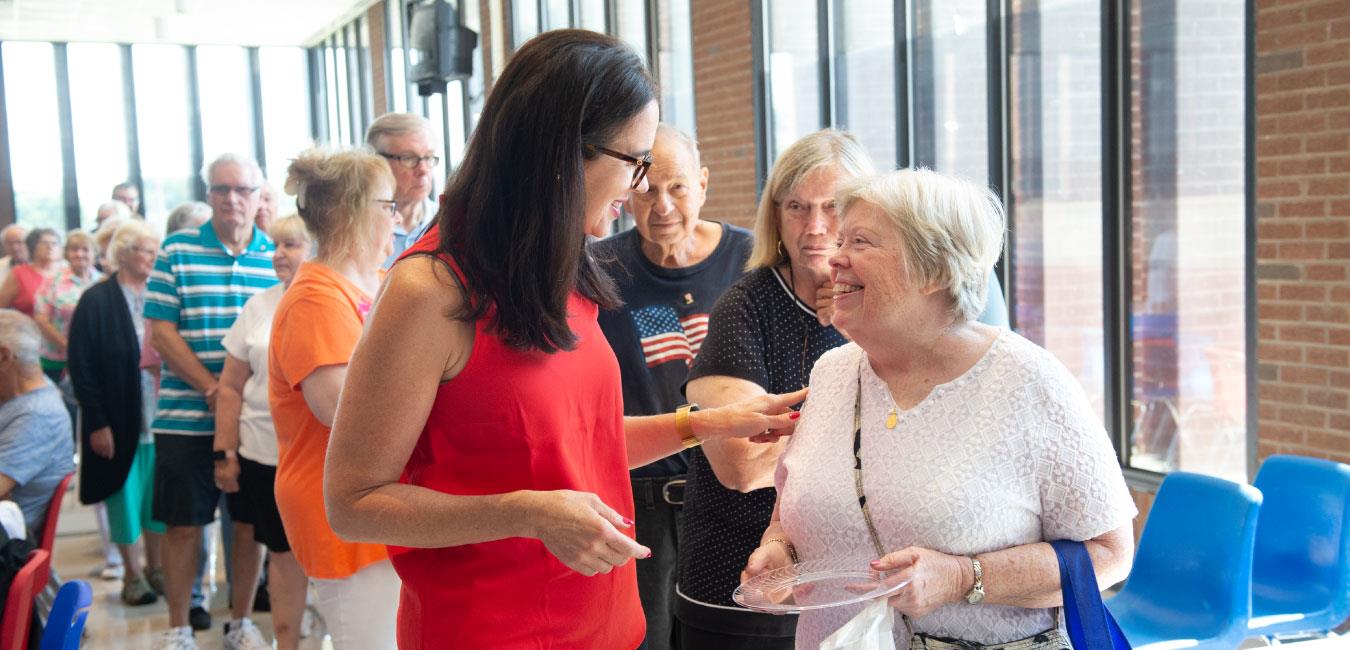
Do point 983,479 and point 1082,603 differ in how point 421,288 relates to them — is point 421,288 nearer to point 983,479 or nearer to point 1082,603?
point 983,479

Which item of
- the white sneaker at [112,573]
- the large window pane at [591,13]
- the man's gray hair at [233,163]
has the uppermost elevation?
the large window pane at [591,13]

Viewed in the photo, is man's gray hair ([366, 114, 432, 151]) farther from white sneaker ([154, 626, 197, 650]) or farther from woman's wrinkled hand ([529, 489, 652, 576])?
woman's wrinkled hand ([529, 489, 652, 576])

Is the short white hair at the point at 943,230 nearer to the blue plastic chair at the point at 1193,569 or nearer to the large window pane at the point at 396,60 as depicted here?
the blue plastic chair at the point at 1193,569

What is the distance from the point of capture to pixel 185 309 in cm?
A: 441

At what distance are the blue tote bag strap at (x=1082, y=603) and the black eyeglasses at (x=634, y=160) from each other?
763 mm

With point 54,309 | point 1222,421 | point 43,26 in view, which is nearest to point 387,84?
point 43,26

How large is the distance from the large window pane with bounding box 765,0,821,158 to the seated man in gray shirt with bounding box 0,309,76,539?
4096mm

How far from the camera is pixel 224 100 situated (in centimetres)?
1642

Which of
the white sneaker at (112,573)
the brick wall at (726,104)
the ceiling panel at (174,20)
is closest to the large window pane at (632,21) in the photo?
the brick wall at (726,104)

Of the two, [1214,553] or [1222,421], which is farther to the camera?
[1222,421]

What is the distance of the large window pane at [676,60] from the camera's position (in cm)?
823

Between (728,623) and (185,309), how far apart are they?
297 cm

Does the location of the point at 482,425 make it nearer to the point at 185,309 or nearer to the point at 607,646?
the point at 607,646

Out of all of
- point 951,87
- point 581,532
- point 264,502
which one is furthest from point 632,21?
point 581,532
